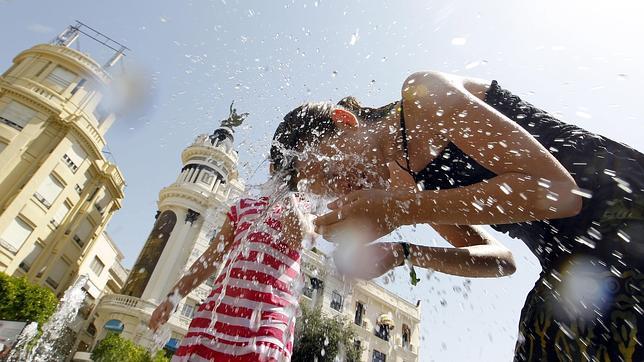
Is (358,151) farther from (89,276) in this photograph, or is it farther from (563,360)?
(89,276)

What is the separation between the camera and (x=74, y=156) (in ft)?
103

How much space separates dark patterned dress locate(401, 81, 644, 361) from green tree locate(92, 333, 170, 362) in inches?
863

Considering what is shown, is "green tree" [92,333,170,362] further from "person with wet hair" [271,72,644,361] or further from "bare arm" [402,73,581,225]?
"bare arm" [402,73,581,225]

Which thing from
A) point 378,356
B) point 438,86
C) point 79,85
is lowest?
point 438,86

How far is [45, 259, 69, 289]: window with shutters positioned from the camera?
1212 inches

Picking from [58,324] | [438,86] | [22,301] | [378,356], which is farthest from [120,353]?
[438,86]

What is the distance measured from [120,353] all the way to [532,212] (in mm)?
23004

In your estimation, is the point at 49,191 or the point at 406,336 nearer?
the point at 49,191

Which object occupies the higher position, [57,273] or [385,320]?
[385,320]

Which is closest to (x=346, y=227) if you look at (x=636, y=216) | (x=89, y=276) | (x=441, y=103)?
(x=441, y=103)

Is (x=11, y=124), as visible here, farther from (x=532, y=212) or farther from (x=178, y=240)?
(x=532, y=212)

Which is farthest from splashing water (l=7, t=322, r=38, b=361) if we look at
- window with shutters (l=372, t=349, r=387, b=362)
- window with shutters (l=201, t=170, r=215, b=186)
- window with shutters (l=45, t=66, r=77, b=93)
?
window with shutters (l=372, t=349, r=387, b=362)

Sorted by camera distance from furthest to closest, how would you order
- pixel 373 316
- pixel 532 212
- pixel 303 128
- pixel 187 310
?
pixel 373 316, pixel 187 310, pixel 303 128, pixel 532 212

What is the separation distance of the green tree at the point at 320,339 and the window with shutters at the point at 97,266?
25.6 meters
